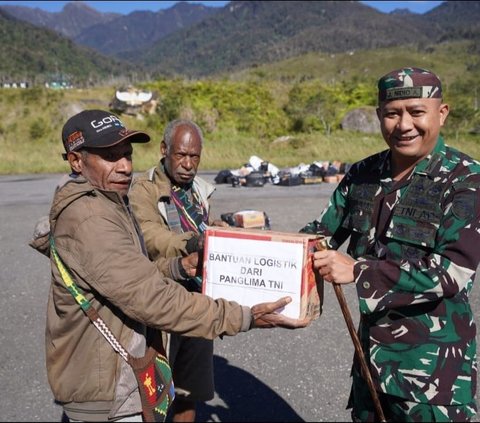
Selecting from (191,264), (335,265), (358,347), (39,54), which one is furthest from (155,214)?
(39,54)

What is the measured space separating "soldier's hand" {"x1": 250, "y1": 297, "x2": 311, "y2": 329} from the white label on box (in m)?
0.02

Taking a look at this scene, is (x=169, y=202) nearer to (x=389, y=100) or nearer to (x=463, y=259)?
(x=389, y=100)

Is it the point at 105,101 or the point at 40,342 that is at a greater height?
the point at 105,101

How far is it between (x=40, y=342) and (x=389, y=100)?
3.73m

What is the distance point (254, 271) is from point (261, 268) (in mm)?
33

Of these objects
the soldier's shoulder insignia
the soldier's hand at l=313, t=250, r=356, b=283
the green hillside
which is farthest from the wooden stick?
the green hillside

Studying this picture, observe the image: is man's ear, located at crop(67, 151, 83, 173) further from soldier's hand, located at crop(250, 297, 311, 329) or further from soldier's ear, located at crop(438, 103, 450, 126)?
soldier's ear, located at crop(438, 103, 450, 126)

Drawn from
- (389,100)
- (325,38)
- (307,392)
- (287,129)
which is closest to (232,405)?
(307,392)

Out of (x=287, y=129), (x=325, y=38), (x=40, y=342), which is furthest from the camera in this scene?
(x=325, y=38)

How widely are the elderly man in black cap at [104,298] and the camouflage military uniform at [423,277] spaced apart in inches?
14.2

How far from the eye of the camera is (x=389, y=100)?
6.06ft

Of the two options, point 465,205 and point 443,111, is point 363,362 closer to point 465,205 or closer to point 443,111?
point 465,205

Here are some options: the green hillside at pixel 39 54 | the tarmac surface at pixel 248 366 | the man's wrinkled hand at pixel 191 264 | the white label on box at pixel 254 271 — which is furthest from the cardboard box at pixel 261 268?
the green hillside at pixel 39 54

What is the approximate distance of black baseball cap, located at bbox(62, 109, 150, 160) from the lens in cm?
187
